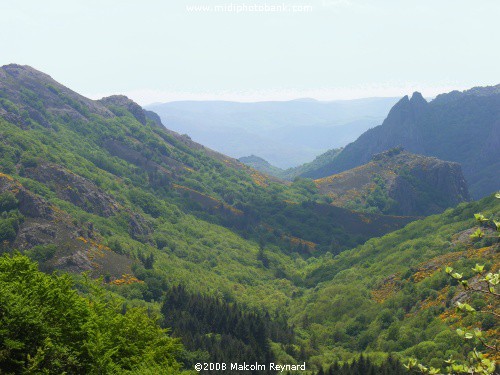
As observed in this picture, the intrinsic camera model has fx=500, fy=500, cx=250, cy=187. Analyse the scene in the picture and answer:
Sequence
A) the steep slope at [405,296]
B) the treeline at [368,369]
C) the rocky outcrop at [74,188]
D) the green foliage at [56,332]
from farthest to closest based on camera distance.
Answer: the rocky outcrop at [74,188] < the steep slope at [405,296] < the treeline at [368,369] < the green foliage at [56,332]

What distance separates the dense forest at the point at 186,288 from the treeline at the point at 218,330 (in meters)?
0.28

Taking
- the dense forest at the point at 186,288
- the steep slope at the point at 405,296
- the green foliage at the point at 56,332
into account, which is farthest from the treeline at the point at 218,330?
the green foliage at the point at 56,332

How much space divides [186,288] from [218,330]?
3467 cm

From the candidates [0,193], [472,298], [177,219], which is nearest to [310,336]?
[472,298]

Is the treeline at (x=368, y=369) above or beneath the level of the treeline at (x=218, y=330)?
above

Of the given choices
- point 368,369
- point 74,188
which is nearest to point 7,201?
point 74,188

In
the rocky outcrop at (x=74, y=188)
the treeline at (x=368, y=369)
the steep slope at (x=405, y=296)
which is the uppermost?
the rocky outcrop at (x=74, y=188)

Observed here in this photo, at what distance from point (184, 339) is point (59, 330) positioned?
44.4 metres

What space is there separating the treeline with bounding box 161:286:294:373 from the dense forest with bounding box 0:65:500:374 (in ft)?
0.93

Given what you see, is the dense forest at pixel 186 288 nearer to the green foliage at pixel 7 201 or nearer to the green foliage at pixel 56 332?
the green foliage at pixel 56 332

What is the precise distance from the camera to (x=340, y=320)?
4567 inches

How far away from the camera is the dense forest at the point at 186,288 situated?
3538 centimetres

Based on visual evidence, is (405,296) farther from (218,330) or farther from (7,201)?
(7,201)

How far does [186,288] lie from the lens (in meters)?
123
